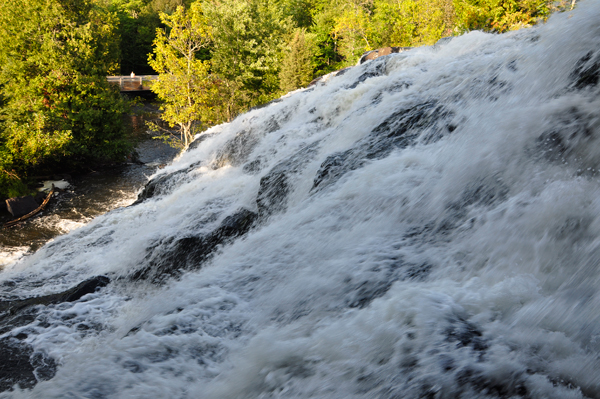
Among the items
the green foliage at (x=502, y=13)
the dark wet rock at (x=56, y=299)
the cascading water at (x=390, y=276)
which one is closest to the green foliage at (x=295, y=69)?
the green foliage at (x=502, y=13)

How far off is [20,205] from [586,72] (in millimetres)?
14884

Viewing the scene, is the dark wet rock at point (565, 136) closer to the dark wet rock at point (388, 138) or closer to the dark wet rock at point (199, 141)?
the dark wet rock at point (388, 138)

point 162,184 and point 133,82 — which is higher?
point 133,82

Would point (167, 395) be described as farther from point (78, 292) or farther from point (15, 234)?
point (15, 234)

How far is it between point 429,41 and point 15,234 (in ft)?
75.1

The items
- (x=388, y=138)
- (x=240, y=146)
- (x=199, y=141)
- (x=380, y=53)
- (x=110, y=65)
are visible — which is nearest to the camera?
(x=388, y=138)

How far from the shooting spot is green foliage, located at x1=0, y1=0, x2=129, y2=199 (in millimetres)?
15125

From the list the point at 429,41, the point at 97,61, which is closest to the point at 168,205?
the point at 97,61

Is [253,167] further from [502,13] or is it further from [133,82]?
[133,82]

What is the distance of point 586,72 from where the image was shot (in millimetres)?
3920

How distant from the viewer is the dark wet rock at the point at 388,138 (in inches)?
227

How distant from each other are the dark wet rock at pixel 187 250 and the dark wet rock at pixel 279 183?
11.6 inches

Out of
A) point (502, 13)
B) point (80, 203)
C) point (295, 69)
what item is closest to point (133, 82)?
point (295, 69)

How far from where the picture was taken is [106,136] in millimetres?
17891
